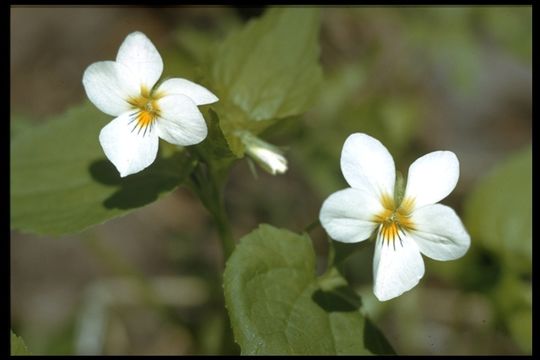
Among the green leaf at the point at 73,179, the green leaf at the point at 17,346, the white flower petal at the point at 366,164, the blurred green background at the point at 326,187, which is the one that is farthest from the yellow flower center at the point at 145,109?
the blurred green background at the point at 326,187

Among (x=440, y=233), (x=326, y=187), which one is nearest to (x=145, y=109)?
(x=440, y=233)

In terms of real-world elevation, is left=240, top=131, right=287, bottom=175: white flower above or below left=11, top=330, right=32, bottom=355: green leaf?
above

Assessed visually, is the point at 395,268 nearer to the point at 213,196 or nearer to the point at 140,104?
the point at 213,196

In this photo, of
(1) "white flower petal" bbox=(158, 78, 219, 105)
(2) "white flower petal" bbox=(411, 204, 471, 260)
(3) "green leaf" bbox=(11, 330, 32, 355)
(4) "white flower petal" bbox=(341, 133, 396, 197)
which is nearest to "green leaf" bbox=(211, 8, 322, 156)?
(1) "white flower petal" bbox=(158, 78, 219, 105)

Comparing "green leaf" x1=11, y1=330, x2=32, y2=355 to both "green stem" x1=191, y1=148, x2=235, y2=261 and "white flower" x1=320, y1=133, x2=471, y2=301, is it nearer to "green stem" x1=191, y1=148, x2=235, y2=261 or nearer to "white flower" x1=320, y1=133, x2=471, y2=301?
"green stem" x1=191, y1=148, x2=235, y2=261

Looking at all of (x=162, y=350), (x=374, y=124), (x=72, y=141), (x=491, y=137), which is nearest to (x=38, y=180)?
(x=72, y=141)

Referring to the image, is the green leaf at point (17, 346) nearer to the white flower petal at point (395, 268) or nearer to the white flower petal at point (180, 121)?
the white flower petal at point (180, 121)
